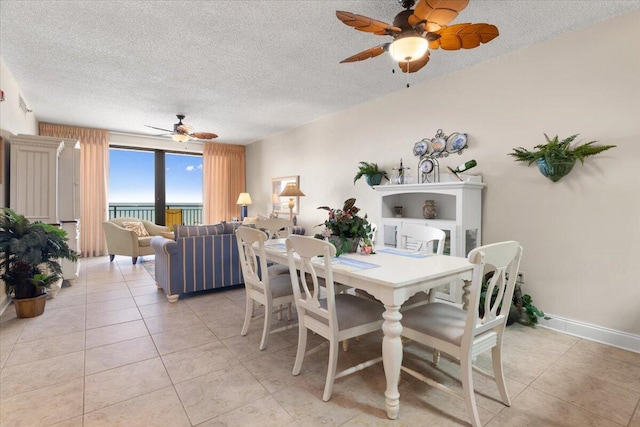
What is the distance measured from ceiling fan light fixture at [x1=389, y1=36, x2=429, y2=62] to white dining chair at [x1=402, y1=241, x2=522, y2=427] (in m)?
1.26

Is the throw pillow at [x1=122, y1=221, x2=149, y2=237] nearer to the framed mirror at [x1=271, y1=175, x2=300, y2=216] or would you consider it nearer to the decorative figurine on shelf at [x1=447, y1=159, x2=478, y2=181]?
the framed mirror at [x1=271, y1=175, x2=300, y2=216]

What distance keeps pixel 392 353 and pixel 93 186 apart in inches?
262

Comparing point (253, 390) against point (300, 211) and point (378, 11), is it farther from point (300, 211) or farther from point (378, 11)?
point (300, 211)

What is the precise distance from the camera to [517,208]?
2.99 m

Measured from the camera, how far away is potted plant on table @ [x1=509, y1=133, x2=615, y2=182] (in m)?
2.52

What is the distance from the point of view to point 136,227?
5.73m

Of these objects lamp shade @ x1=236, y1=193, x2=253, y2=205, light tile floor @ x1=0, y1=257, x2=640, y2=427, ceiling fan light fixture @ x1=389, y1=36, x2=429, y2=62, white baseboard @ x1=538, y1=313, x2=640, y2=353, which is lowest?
light tile floor @ x1=0, y1=257, x2=640, y2=427

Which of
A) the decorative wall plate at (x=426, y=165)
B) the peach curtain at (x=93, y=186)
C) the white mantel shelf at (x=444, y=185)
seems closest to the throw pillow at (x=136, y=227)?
the peach curtain at (x=93, y=186)

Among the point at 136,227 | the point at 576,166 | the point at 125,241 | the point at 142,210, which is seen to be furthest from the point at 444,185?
the point at 142,210

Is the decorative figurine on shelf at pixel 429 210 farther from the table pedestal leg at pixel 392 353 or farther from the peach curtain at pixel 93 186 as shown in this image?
the peach curtain at pixel 93 186

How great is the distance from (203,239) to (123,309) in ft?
3.42

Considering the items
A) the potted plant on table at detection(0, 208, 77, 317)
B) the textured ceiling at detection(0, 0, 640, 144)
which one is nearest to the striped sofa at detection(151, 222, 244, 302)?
the potted plant on table at detection(0, 208, 77, 317)

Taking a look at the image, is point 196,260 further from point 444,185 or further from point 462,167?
point 462,167

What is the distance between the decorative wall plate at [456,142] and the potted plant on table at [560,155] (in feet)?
2.42
